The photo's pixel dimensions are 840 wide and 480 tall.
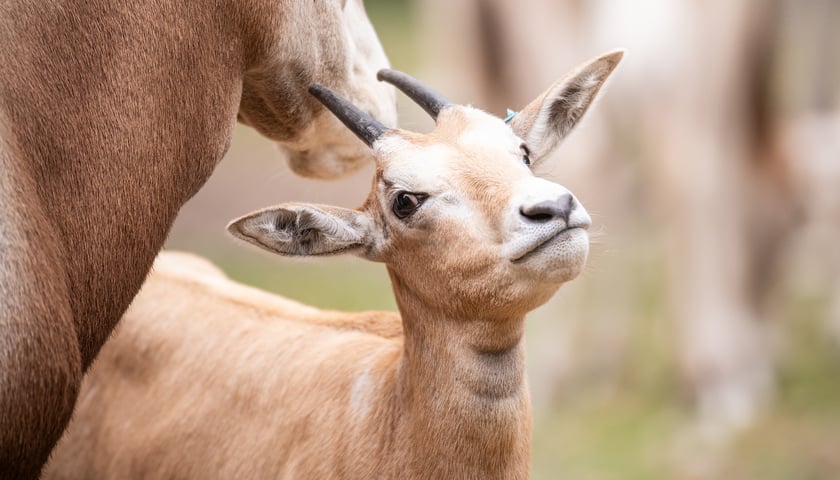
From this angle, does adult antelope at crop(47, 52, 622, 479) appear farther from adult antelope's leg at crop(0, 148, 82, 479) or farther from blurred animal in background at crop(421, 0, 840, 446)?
blurred animal in background at crop(421, 0, 840, 446)


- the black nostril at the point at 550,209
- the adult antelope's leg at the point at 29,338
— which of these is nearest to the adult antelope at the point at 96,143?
the adult antelope's leg at the point at 29,338

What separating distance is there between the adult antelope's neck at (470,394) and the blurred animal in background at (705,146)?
5.32 meters

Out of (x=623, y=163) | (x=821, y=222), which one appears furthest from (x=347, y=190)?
(x=821, y=222)

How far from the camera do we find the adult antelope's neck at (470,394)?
12.7 ft

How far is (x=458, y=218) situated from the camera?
12.2ft

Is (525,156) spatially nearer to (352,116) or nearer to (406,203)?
(406,203)

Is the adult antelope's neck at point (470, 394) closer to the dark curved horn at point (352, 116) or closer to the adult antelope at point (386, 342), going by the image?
the adult antelope at point (386, 342)

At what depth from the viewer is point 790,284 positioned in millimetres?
12094

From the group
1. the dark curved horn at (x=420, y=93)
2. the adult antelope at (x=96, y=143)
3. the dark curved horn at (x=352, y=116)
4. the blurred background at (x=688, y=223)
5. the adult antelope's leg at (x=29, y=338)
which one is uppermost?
the blurred background at (x=688, y=223)

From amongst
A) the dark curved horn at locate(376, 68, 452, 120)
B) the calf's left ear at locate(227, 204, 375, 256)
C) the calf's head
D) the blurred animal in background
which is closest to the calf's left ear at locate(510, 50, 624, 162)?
the calf's head

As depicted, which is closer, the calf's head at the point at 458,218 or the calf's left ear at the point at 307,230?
the calf's head at the point at 458,218

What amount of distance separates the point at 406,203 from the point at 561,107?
32.0 inches

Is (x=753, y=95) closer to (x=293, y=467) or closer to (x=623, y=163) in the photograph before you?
→ (x=623, y=163)

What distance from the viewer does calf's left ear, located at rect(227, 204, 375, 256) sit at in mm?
3797
